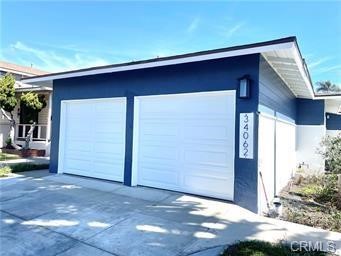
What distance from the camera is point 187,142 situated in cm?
656

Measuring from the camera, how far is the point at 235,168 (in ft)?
18.9

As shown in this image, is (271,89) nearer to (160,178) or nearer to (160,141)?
(160,141)

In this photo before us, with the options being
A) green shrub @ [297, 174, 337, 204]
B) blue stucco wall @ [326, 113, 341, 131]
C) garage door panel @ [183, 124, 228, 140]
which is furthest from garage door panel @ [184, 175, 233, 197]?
blue stucco wall @ [326, 113, 341, 131]

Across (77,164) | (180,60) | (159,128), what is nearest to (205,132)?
(159,128)

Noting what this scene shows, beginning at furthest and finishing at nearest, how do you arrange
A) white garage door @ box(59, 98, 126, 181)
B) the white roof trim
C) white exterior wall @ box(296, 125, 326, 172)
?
white exterior wall @ box(296, 125, 326, 172)
white garage door @ box(59, 98, 126, 181)
the white roof trim

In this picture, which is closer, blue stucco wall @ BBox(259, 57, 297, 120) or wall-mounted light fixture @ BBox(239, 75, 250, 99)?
wall-mounted light fixture @ BBox(239, 75, 250, 99)

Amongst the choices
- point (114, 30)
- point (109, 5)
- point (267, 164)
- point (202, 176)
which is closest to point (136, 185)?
point (202, 176)

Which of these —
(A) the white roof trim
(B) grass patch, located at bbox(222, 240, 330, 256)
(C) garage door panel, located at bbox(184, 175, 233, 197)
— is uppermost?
(A) the white roof trim

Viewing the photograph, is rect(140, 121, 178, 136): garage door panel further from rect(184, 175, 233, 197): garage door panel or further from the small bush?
the small bush

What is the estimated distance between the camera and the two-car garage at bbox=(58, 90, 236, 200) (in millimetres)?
6105

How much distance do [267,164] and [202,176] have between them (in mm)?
1576
